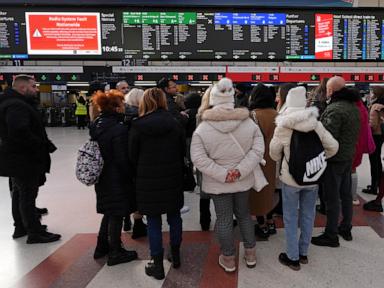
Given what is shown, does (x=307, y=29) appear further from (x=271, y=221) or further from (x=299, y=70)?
(x=271, y=221)

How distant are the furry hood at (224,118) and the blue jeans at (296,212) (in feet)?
2.22

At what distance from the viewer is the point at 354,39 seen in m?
7.02

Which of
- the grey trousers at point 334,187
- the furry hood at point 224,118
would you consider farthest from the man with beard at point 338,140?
the furry hood at point 224,118

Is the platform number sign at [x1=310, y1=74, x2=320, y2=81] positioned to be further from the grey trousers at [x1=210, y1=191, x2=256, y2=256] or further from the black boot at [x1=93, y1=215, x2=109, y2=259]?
the black boot at [x1=93, y1=215, x2=109, y2=259]

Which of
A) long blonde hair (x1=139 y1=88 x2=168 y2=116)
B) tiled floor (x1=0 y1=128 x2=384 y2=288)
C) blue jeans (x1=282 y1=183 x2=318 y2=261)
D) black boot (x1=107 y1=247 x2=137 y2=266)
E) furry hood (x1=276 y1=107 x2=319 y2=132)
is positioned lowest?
tiled floor (x1=0 y1=128 x2=384 y2=288)

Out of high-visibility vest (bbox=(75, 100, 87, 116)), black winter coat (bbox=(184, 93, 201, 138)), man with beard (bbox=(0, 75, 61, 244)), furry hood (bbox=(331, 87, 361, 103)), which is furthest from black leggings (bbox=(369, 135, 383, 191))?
high-visibility vest (bbox=(75, 100, 87, 116))

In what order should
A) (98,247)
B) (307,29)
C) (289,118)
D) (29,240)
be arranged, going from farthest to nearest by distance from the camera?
(307,29) → (29,240) → (98,247) → (289,118)

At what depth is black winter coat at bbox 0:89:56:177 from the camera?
129 inches

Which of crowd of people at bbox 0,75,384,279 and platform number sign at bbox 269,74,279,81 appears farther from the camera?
platform number sign at bbox 269,74,279,81

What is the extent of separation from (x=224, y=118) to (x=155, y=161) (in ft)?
2.02

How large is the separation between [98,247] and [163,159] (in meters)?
1.10

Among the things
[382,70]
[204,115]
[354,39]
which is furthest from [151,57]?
[382,70]

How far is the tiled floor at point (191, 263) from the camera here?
2.66 m

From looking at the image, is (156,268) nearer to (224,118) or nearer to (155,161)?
(155,161)
